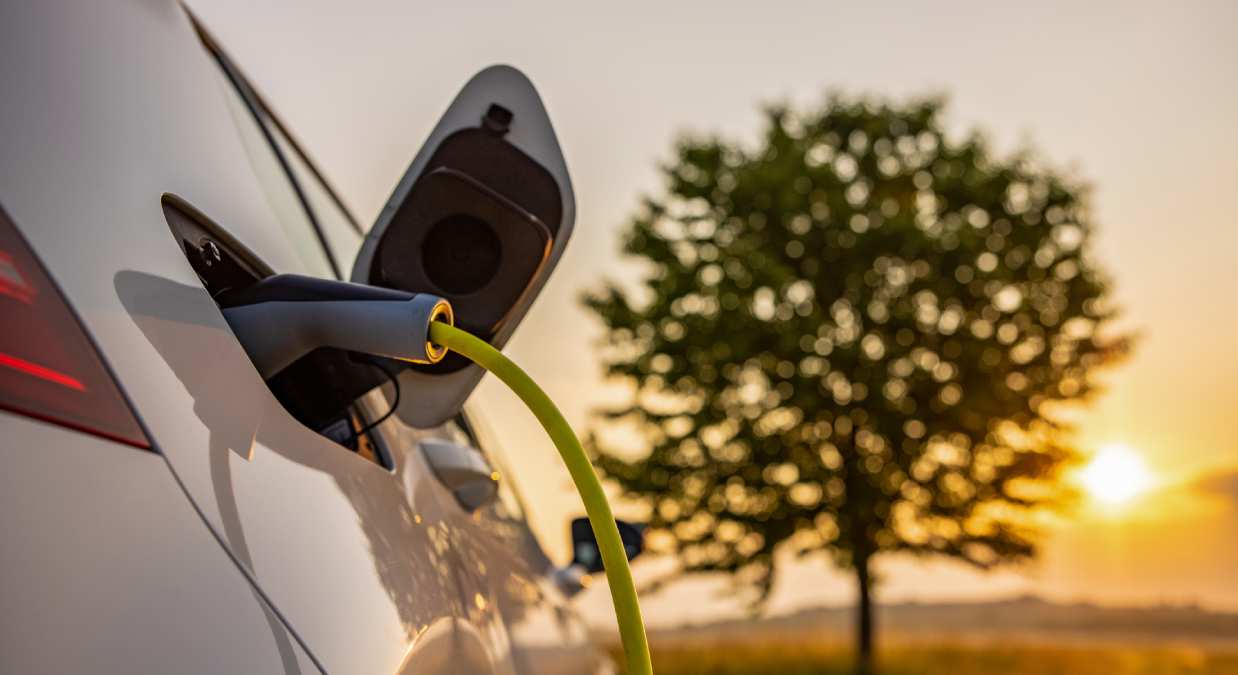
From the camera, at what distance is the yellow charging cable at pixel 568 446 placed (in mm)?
1235

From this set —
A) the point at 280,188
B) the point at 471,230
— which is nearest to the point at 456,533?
the point at 471,230

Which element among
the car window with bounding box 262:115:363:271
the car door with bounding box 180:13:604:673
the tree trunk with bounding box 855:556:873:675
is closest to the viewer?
the car door with bounding box 180:13:604:673

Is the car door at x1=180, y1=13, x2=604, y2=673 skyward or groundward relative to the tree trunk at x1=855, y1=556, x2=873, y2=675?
groundward

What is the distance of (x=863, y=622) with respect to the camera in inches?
849

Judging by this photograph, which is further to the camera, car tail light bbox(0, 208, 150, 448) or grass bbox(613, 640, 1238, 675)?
grass bbox(613, 640, 1238, 675)

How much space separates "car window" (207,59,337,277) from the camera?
1800 millimetres

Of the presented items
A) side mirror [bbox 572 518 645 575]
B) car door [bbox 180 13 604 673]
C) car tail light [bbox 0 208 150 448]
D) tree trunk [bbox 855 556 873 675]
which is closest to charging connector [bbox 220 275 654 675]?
car door [bbox 180 13 604 673]

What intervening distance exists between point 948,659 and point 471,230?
2039cm

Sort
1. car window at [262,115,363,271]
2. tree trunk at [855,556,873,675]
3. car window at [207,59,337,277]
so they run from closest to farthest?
car window at [207,59,337,277] < car window at [262,115,363,271] < tree trunk at [855,556,873,675]

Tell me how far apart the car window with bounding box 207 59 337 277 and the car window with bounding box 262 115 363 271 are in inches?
4.4

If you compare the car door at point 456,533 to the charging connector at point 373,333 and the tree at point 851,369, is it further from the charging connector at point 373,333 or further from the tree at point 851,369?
the tree at point 851,369

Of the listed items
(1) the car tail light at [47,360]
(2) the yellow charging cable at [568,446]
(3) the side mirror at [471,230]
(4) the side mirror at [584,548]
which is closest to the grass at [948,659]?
(4) the side mirror at [584,548]

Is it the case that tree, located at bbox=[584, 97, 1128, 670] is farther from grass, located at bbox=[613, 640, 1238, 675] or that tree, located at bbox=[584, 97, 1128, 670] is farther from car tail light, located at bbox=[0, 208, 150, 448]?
car tail light, located at bbox=[0, 208, 150, 448]

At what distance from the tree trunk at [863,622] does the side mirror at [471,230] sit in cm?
2033
